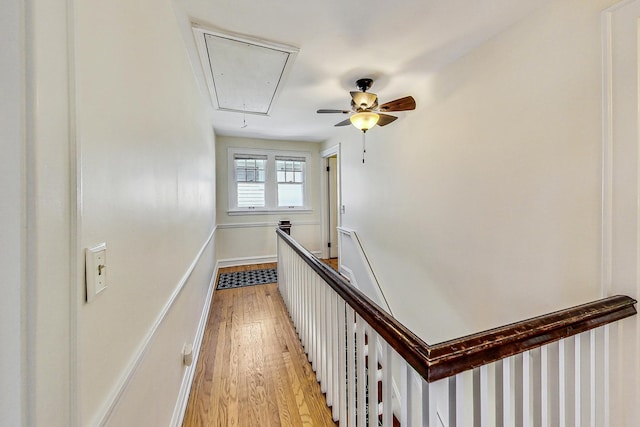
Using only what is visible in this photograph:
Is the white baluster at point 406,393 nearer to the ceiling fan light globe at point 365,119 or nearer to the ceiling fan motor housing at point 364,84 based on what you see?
the ceiling fan light globe at point 365,119

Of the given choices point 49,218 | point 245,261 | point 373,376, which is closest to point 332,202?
point 245,261

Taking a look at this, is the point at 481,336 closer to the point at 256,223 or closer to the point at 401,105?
the point at 401,105

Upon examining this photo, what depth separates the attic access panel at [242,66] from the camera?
1796 millimetres

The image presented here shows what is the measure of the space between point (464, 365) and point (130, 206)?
3.87 feet

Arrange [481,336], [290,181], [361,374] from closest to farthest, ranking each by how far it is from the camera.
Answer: [481,336] → [361,374] → [290,181]

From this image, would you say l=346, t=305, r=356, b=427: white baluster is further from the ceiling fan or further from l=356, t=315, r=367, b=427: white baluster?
the ceiling fan

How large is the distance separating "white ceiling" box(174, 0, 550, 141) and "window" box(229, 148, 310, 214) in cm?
234

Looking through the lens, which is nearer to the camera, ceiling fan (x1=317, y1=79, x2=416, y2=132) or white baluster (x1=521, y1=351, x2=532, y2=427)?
white baluster (x1=521, y1=351, x2=532, y2=427)

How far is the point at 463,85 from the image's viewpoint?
2.05m

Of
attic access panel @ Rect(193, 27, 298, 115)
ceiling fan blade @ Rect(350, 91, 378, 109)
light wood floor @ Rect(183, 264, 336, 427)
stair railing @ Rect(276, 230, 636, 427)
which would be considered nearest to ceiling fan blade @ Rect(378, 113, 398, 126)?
ceiling fan blade @ Rect(350, 91, 378, 109)

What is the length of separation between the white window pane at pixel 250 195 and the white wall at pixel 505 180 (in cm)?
285

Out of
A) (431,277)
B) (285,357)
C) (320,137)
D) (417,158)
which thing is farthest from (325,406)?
(320,137)

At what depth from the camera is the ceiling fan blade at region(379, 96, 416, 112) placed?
2248 millimetres

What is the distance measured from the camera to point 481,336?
30.4 inches
